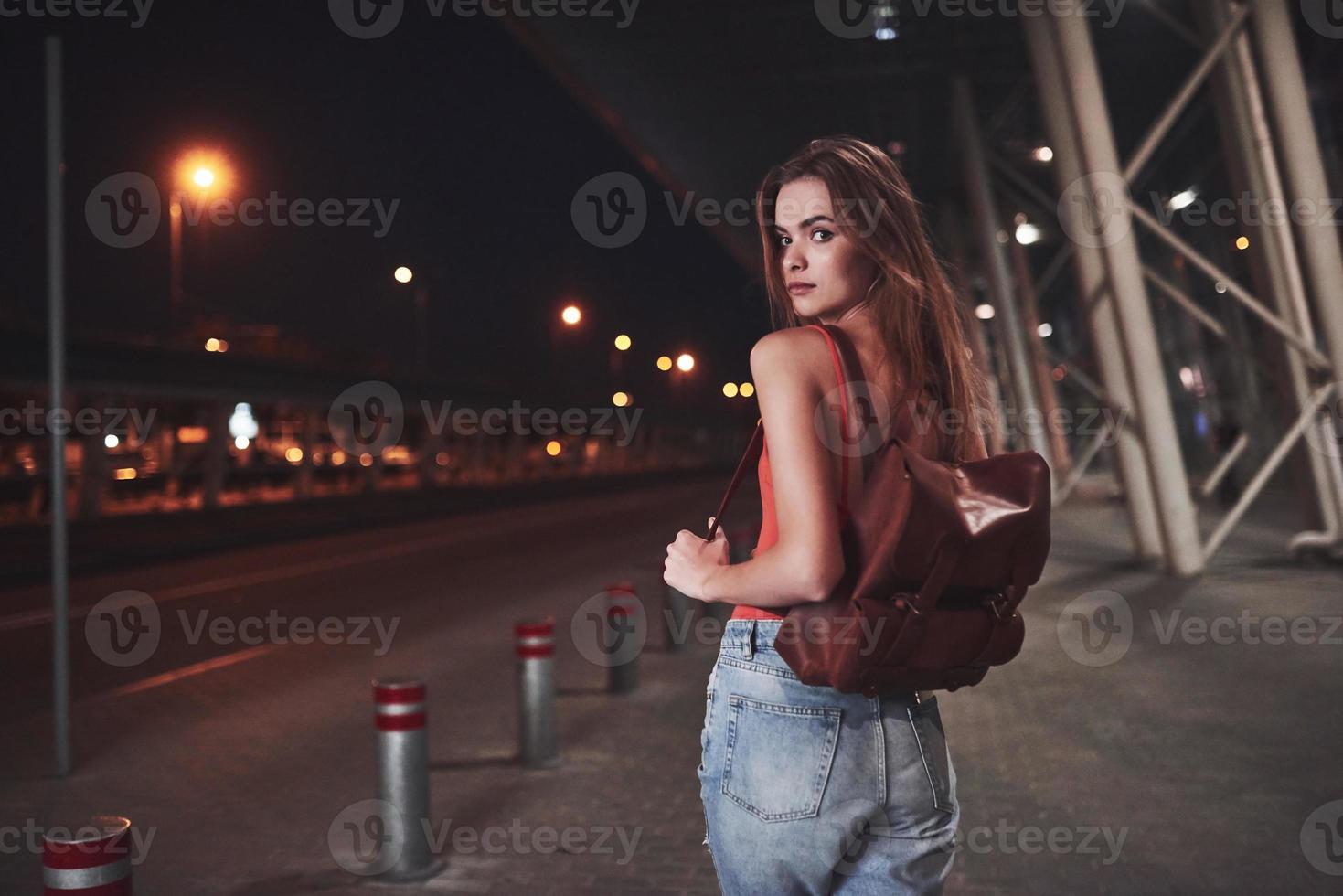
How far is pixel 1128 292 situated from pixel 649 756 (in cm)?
862

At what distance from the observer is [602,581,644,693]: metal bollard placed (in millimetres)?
8836

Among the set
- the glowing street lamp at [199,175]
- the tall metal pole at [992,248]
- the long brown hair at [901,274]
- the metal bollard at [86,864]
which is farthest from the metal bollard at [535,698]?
the glowing street lamp at [199,175]

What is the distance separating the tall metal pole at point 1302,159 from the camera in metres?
12.9

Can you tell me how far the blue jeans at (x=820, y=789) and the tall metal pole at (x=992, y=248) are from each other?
2140 cm

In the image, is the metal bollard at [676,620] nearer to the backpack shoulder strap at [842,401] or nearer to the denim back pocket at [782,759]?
the denim back pocket at [782,759]

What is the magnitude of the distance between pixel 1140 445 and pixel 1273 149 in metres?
4.58

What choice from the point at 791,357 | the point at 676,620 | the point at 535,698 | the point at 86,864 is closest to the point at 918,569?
the point at 791,357

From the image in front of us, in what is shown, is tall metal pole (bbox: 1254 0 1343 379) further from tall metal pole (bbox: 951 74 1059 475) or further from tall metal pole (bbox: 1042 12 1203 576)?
tall metal pole (bbox: 951 74 1059 475)

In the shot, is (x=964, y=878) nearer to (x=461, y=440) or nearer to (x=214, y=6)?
(x=214, y=6)

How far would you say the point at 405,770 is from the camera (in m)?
5.31

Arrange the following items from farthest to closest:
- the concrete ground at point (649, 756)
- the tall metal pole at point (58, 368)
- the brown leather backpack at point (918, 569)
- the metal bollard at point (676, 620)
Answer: the metal bollard at point (676, 620) < the tall metal pole at point (58, 368) < the concrete ground at point (649, 756) < the brown leather backpack at point (918, 569)

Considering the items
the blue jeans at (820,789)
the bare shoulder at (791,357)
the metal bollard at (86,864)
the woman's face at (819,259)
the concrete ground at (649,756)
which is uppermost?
the woman's face at (819,259)

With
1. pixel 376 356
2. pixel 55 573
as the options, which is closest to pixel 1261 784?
pixel 55 573

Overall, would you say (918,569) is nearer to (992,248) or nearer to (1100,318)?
(1100,318)
